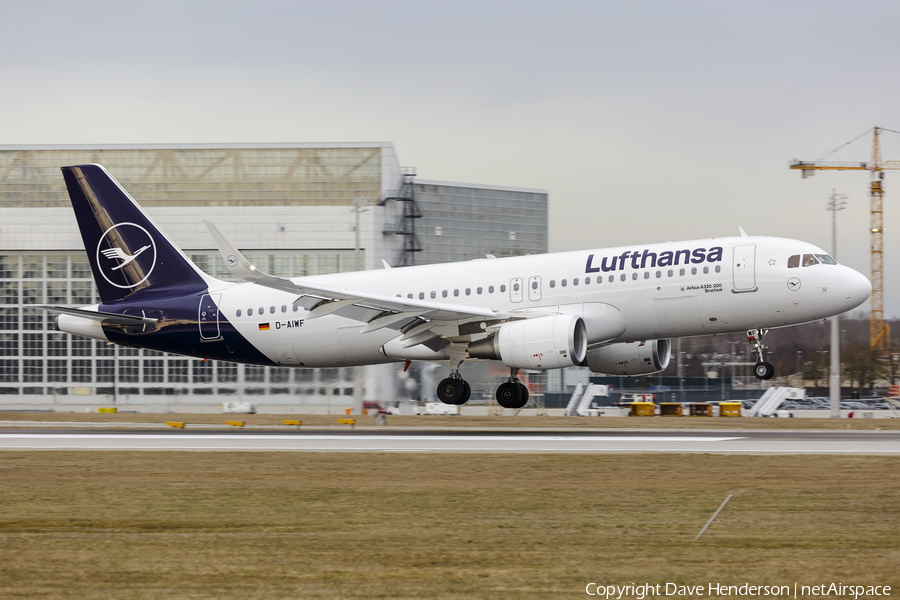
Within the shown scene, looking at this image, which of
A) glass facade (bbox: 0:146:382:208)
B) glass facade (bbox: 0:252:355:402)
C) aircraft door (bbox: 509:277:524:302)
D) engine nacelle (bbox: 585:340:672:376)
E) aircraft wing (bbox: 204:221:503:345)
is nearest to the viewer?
aircraft wing (bbox: 204:221:503:345)

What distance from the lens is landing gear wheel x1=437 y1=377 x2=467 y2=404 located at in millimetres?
32906

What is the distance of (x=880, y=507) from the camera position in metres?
15.8

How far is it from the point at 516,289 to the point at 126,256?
15320 mm

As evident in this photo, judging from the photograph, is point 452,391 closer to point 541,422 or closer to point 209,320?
point 209,320

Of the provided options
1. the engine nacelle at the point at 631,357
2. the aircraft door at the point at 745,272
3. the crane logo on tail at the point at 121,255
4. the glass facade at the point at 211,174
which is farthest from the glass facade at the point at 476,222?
the aircraft door at the point at 745,272

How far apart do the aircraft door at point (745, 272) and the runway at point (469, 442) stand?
4.61 metres

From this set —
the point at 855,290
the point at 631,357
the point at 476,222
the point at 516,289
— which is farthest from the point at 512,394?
the point at 476,222

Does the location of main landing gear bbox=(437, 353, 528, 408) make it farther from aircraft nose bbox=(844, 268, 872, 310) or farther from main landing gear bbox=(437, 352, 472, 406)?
aircraft nose bbox=(844, 268, 872, 310)

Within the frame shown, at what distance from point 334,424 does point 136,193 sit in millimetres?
36578

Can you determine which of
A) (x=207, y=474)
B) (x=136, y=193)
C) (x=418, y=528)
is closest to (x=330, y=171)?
(x=136, y=193)

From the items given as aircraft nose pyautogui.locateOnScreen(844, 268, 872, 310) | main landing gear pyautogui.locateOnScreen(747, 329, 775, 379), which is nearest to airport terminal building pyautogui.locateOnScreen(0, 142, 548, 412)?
main landing gear pyautogui.locateOnScreen(747, 329, 775, 379)

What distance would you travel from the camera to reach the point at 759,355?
30.9 meters

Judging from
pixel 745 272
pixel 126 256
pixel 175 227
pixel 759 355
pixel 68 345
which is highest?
pixel 175 227

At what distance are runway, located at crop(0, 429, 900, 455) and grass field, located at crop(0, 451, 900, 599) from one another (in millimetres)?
2465
